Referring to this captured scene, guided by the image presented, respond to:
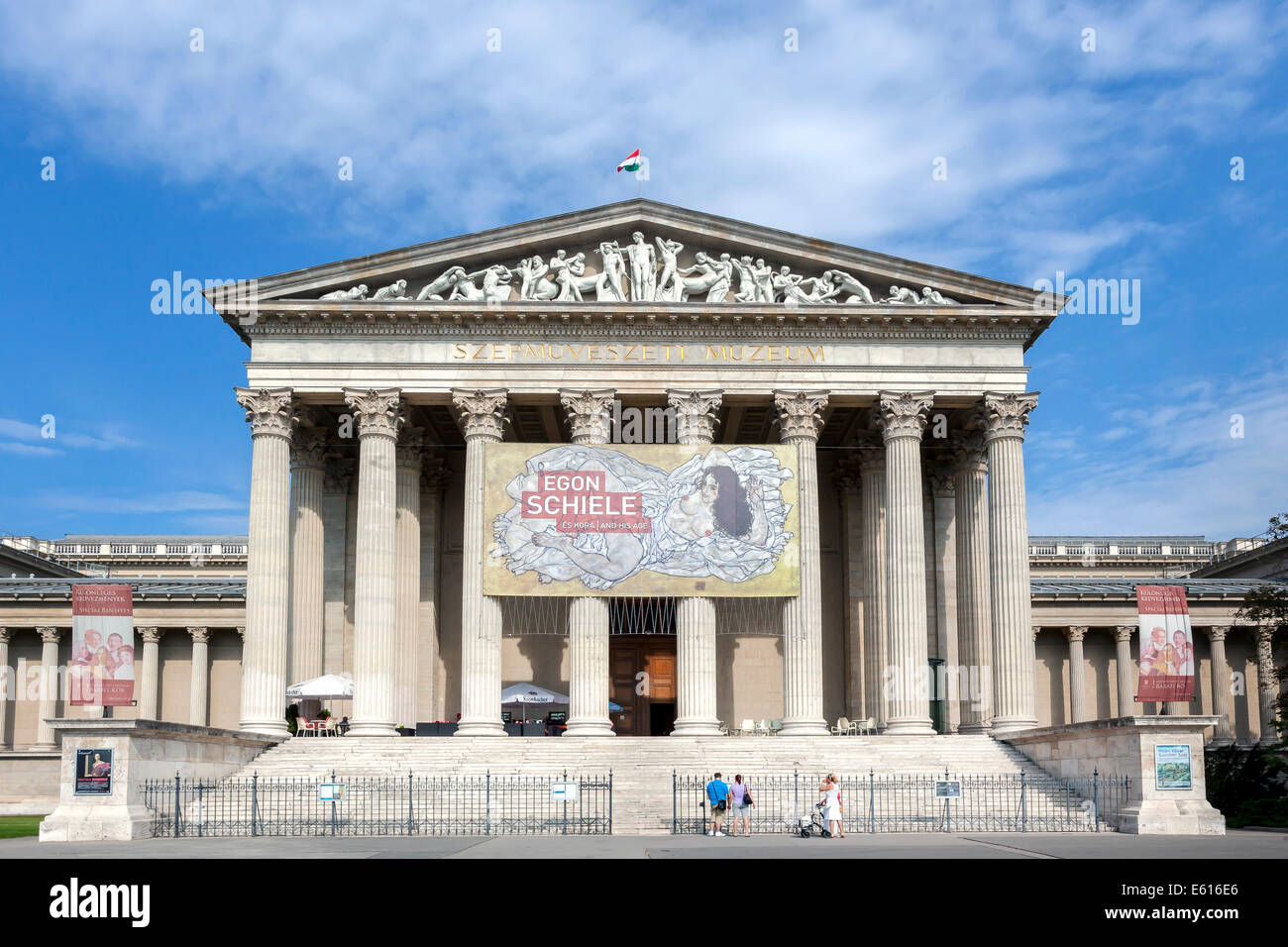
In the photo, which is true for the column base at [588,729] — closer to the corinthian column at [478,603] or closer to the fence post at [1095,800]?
the corinthian column at [478,603]

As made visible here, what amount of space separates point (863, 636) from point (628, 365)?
14315 millimetres

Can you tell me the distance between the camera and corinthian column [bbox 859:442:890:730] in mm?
47812

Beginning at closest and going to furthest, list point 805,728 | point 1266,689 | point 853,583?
point 805,728 < point 853,583 < point 1266,689

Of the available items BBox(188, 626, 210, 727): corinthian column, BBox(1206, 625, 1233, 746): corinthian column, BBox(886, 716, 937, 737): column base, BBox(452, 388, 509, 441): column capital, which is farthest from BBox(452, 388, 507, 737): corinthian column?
BBox(1206, 625, 1233, 746): corinthian column

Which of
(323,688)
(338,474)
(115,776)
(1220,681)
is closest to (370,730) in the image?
(323,688)

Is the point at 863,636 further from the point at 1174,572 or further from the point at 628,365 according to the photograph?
the point at 1174,572

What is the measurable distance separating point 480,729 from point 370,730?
3.38 m

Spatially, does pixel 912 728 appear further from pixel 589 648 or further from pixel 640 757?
pixel 589 648

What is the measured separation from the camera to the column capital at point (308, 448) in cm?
4541

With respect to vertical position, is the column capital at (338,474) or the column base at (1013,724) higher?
the column capital at (338,474)

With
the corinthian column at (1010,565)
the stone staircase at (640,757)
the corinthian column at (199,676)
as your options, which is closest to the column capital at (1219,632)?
the corinthian column at (1010,565)

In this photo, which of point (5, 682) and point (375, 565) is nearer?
point (375, 565)

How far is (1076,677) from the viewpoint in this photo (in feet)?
190

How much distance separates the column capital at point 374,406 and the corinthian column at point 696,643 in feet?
29.9
